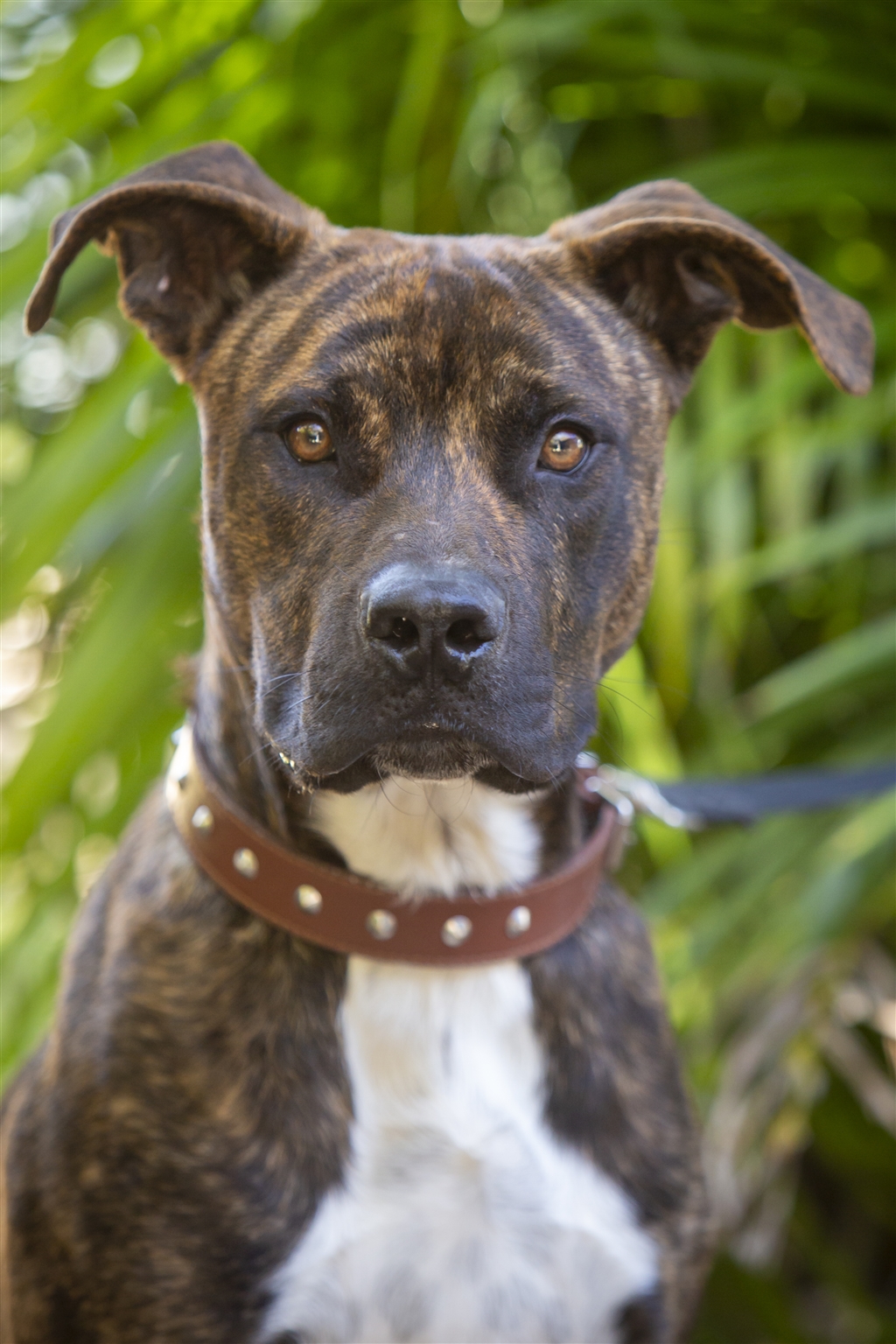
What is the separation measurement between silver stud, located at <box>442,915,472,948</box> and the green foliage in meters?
Answer: 0.78

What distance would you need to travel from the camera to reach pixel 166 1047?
1.72 meters

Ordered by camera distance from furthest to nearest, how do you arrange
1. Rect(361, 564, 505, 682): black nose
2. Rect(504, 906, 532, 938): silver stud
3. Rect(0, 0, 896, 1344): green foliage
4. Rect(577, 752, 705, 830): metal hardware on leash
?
Rect(0, 0, 896, 1344): green foliage
Rect(577, 752, 705, 830): metal hardware on leash
Rect(504, 906, 532, 938): silver stud
Rect(361, 564, 505, 682): black nose

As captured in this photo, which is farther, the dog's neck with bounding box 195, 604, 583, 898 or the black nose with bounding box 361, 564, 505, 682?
the dog's neck with bounding box 195, 604, 583, 898

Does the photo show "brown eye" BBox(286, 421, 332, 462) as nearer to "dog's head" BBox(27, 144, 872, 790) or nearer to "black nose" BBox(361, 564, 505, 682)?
"dog's head" BBox(27, 144, 872, 790)

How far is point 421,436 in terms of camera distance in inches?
65.8

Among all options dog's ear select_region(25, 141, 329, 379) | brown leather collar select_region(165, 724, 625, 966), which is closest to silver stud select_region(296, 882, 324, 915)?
brown leather collar select_region(165, 724, 625, 966)

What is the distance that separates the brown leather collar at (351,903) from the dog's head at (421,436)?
15 centimetres

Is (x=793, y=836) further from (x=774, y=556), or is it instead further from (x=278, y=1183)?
(x=278, y=1183)

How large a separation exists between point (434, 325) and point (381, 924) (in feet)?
2.45

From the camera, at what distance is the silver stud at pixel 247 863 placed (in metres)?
1.73

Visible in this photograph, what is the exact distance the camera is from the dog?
1.65m

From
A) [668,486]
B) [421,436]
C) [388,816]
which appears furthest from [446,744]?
[668,486]

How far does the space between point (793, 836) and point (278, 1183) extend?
1453 mm

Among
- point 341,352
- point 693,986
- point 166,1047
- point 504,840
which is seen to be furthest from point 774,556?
point 166,1047
